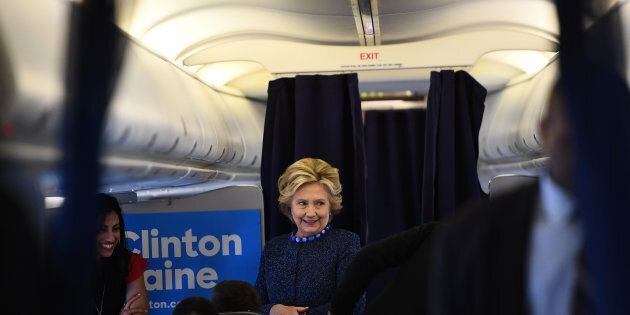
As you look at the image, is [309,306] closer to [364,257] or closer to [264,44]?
[264,44]

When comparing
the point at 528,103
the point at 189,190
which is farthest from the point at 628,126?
the point at 189,190

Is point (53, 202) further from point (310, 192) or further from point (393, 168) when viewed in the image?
point (393, 168)

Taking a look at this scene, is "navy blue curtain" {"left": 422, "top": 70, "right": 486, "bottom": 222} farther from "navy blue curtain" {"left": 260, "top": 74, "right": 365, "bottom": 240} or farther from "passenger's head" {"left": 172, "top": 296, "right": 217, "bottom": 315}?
"passenger's head" {"left": 172, "top": 296, "right": 217, "bottom": 315}

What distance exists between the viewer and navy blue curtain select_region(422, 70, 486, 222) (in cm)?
291

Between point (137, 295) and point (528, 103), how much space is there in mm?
1827

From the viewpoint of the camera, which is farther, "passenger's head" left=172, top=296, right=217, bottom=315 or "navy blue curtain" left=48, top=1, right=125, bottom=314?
"passenger's head" left=172, top=296, right=217, bottom=315

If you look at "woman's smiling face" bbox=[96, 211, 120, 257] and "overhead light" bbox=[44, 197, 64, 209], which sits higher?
"overhead light" bbox=[44, 197, 64, 209]

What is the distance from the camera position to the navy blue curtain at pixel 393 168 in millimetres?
3586

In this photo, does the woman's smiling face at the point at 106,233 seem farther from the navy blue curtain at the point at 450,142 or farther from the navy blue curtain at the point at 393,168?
the navy blue curtain at the point at 393,168

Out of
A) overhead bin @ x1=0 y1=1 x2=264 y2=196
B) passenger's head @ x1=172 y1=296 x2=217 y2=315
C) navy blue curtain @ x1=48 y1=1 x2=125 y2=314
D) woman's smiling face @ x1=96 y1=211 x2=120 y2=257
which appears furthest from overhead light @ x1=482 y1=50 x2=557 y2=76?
navy blue curtain @ x1=48 y1=1 x2=125 y2=314

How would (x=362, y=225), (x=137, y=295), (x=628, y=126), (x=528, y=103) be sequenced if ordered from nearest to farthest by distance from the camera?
(x=628, y=126)
(x=137, y=295)
(x=362, y=225)
(x=528, y=103)

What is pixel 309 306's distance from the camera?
7.64 ft

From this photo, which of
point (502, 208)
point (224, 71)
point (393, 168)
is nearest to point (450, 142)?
point (393, 168)

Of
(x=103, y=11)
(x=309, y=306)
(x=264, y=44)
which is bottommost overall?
(x=309, y=306)
